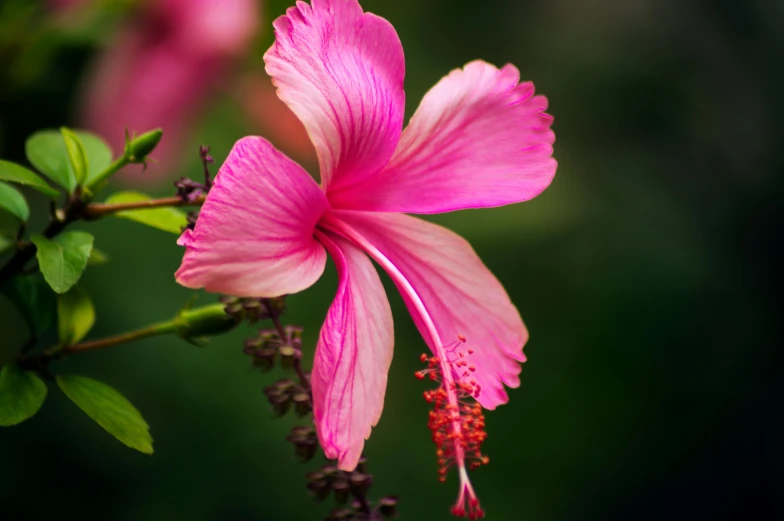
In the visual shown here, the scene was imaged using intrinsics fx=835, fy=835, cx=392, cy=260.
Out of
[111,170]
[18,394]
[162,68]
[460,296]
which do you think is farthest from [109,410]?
[162,68]

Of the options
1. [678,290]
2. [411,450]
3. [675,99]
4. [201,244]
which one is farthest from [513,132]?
[675,99]

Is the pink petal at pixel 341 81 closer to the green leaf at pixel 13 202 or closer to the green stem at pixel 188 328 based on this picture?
the green stem at pixel 188 328

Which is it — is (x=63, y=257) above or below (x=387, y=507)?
above

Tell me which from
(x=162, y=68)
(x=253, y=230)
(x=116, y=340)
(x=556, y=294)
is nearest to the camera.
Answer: (x=253, y=230)

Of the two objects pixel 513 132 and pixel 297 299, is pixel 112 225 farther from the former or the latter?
pixel 513 132

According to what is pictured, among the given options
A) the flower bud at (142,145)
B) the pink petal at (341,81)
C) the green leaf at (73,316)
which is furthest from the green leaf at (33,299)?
the pink petal at (341,81)

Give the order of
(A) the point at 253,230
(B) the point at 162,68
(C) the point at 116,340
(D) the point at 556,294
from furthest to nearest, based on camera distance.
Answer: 1. (D) the point at 556,294
2. (B) the point at 162,68
3. (C) the point at 116,340
4. (A) the point at 253,230

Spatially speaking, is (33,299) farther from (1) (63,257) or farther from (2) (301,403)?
(2) (301,403)
